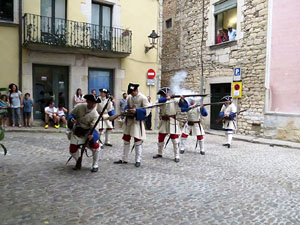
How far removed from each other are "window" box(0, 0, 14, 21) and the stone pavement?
21.2 feet

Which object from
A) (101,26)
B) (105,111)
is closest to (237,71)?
(101,26)

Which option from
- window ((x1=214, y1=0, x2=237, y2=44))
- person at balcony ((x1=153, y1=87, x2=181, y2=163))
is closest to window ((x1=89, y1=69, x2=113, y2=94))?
window ((x1=214, y1=0, x2=237, y2=44))

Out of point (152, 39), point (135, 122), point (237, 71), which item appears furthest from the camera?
point (152, 39)

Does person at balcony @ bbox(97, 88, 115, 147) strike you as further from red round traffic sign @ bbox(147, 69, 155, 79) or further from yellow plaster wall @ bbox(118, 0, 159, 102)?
red round traffic sign @ bbox(147, 69, 155, 79)

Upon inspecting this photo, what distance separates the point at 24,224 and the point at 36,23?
32.6 ft

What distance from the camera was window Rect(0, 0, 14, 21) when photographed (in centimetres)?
1115

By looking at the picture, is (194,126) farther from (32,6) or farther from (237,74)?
(32,6)

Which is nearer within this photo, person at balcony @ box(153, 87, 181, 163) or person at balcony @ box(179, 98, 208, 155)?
person at balcony @ box(153, 87, 181, 163)

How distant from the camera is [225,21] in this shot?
13828 mm

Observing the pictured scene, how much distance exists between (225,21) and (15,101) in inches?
394

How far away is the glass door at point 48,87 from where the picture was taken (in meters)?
12.0

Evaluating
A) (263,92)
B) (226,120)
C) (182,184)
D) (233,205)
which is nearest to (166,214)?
(233,205)

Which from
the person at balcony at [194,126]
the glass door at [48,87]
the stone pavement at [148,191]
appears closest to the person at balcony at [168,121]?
the stone pavement at [148,191]

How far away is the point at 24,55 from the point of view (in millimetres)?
11375
